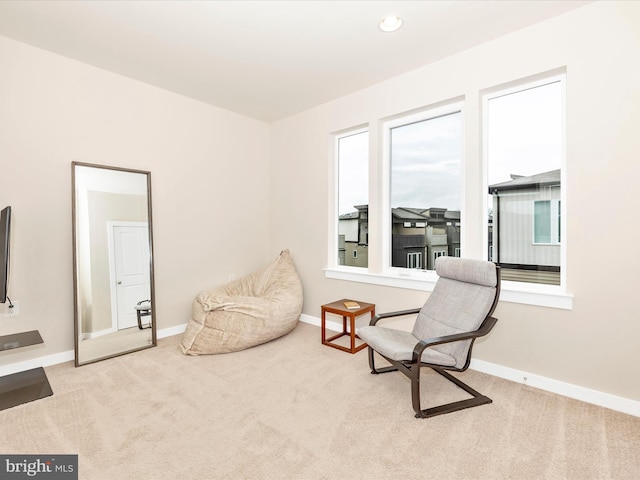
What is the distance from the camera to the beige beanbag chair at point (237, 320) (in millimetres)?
3188

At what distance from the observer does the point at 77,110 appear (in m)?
3.06

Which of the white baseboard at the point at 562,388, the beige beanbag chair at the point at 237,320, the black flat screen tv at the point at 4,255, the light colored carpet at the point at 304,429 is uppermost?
the black flat screen tv at the point at 4,255

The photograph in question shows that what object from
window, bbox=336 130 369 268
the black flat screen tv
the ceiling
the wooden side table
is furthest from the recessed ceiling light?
the black flat screen tv

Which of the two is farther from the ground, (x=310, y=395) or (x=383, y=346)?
(x=383, y=346)

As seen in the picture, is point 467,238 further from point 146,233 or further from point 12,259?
point 12,259

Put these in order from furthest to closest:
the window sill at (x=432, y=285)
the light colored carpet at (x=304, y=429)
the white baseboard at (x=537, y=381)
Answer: the window sill at (x=432, y=285)
the white baseboard at (x=537, y=381)
the light colored carpet at (x=304, y=429)

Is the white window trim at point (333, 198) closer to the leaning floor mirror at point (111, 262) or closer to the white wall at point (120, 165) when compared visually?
the white wall at point (120, 165)

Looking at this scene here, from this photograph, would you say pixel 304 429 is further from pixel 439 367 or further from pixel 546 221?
pixel 546 221

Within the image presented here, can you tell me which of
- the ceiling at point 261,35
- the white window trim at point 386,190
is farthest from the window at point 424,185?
the ceiling at point 261,35

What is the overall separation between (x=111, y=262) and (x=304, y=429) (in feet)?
8.12

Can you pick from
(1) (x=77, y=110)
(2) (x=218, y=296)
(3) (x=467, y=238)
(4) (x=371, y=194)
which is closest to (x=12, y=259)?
(1) (x=77, y=110)

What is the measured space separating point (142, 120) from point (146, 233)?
121 centimetres

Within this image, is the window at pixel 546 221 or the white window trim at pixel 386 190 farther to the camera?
the white window trim at pixel 386 190

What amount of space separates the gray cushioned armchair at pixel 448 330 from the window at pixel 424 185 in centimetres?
61
